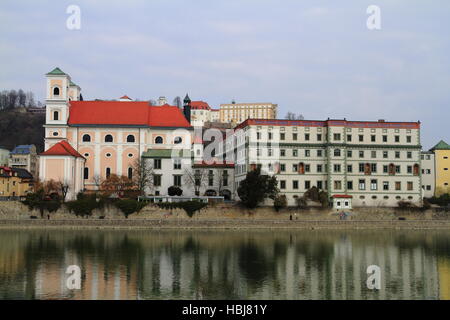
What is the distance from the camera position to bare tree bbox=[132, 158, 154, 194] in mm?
66812

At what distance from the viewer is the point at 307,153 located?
66.6 meters

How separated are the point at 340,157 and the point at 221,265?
38.7m

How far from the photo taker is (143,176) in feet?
219

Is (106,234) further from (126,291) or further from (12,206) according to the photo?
(126,291)

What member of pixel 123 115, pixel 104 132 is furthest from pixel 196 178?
pixel 123 115

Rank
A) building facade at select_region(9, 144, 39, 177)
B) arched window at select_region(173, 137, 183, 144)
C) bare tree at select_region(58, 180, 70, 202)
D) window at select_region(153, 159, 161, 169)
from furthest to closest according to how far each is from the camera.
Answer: building facade at select_region(9, 144, 39, 177) < arched window at select_region(173, 137, 183, 144) < window at select_region(153, 159, 161, 169) < bare tree at select_region(58, 180, 70, 202)

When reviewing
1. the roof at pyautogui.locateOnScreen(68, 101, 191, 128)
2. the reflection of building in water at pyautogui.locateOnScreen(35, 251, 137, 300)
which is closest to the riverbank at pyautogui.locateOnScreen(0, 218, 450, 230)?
the roof at pyautogui.locateOnScreen(68, 101, 191, 128)

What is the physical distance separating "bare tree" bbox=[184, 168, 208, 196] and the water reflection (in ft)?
59.4

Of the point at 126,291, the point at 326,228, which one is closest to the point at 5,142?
the point at 326,228

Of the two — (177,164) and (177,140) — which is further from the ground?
(177,140)

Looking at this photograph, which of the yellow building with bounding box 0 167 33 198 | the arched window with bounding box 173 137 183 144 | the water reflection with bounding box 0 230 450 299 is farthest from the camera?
the arched window with bounding box 173 137 183 144

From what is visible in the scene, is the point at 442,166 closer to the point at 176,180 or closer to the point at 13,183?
the point at 176,180

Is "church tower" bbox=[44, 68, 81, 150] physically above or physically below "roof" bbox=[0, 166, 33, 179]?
above

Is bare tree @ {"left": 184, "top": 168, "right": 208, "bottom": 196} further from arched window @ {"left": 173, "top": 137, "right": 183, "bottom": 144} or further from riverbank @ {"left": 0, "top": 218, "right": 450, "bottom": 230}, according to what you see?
riverbank @ {"left": 0, "top": 218, "right": 450, "bottom": 230}
